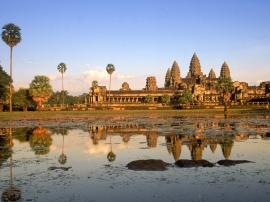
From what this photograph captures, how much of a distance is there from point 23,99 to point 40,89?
7.52 metres

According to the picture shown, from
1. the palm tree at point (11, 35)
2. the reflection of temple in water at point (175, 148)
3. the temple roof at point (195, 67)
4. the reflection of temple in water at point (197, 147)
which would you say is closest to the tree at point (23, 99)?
the palm tree at point (11, 35)

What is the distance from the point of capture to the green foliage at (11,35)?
8512 centimetres

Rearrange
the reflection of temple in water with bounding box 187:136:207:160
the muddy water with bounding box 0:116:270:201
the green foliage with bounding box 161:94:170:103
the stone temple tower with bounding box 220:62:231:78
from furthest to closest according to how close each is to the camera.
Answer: the stone temple tower with bounding box 220:62:231:78 < the green foliage with bounding box 161:94:170:103 < the reflection of temple in water with bounding box 187:136:207:160 < the muddy water with bounding box 0:116:270:201

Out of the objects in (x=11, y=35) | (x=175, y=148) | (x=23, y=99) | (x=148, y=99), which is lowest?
(x=175, y=148)

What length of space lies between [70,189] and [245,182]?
19.9 feet

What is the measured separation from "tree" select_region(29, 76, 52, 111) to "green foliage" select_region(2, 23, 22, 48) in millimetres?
14002

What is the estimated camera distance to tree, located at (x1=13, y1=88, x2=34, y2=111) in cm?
9775

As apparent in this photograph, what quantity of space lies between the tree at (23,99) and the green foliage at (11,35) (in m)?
18.2

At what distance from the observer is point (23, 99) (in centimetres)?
9838

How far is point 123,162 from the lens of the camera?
52.6 ft

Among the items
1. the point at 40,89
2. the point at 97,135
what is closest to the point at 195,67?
the point at 40,89

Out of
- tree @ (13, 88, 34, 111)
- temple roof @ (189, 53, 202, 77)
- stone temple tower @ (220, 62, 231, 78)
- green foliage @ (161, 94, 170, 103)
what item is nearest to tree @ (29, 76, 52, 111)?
tree @ (13, 88, 34, 111)

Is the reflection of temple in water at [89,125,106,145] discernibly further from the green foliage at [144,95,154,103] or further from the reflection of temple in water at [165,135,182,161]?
the green foliage at [144,95,154,103]

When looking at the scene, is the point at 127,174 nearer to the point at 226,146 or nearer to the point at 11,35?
the point at 226,146
